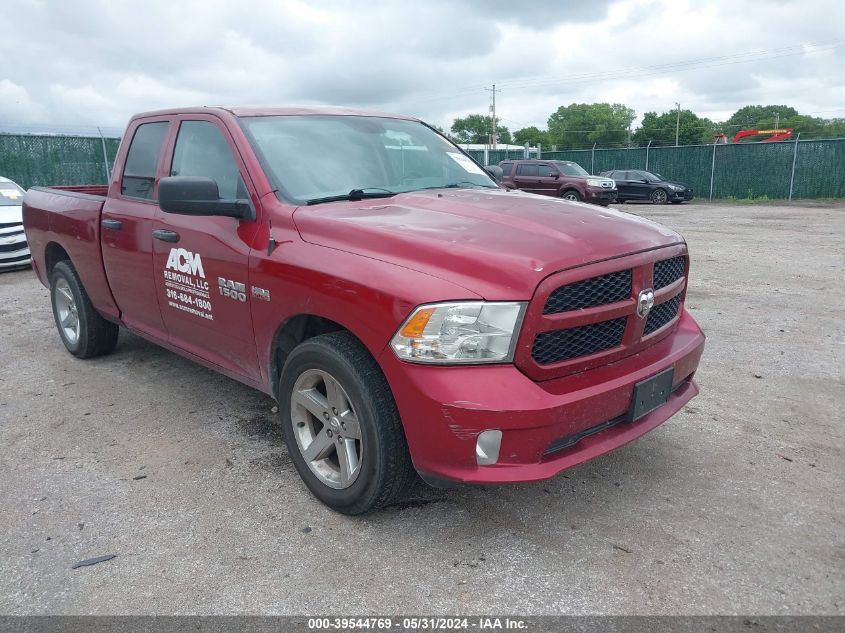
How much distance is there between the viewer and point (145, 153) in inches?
176

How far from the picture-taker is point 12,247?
9906 mm

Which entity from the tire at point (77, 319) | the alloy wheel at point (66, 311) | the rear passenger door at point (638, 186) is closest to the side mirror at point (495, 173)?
the tire at point (77, 319)

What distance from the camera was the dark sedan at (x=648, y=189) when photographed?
24250 mm

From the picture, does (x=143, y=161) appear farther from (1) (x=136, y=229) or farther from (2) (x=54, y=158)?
(2) (x=54, y=158)

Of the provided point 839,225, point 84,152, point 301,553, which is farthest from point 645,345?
point 84,152

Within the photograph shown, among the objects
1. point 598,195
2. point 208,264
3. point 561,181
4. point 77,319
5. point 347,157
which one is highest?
point 347,157

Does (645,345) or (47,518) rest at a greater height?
(645,345)

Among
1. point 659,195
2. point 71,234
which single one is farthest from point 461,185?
point 659,195

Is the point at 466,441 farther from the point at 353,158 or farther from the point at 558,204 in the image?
the point at 353,158

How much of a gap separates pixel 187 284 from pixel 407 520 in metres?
1.84

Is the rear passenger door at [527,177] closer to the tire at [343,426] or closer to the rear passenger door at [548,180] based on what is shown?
the rear passenger door at [548,180]

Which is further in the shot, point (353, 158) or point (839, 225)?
point (839, 225)

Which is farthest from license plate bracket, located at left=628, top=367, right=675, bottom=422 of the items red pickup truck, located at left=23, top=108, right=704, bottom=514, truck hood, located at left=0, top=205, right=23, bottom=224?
truck hood, located at left=0, top=205, right=23, bottom=224

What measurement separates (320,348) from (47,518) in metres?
1.53
